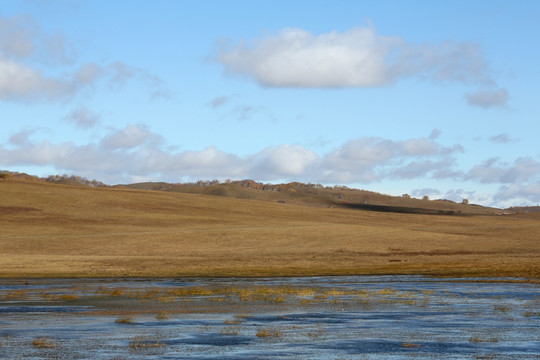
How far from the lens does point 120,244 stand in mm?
96250

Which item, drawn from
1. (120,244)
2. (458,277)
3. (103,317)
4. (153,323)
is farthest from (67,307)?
(120,244)

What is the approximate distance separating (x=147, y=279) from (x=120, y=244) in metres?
32.5

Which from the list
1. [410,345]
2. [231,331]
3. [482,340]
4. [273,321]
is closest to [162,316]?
[273,321]

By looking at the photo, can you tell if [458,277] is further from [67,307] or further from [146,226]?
[146,226]

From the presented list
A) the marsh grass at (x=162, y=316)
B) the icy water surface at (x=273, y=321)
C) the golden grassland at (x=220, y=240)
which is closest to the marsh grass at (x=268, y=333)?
the icy water surface at (x=273, y=321)

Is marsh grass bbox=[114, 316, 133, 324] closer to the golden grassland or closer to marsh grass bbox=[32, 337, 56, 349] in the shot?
marsh grass bbox=[32, 337, 56, 349]

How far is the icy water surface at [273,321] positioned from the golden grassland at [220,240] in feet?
61.1

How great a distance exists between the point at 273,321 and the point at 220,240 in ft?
224

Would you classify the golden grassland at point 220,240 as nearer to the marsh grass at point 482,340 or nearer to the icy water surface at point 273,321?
the icy water surface at point 273,321

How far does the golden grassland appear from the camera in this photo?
7462 cm

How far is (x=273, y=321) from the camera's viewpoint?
3391cm

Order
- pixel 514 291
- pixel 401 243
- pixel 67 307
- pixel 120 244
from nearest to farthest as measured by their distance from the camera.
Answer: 1. pixel 67 307
2. pixel 514 291
3. pixel 120 244
4. pixel 401 243

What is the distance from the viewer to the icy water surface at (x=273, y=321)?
998 inches

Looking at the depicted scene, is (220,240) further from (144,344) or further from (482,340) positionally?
(482,340)
